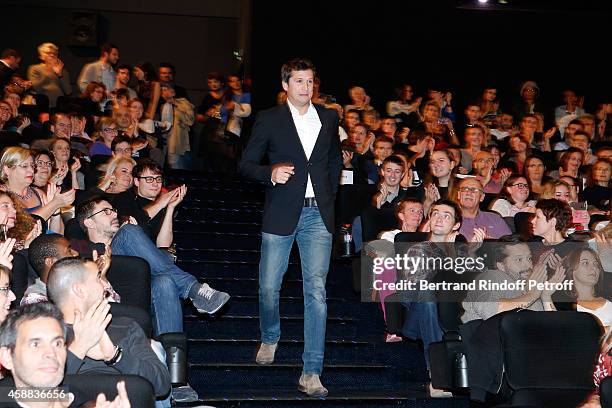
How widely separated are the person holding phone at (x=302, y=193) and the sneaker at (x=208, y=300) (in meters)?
0.34

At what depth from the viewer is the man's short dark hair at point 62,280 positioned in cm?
377

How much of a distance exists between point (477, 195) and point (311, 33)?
15.5 feet

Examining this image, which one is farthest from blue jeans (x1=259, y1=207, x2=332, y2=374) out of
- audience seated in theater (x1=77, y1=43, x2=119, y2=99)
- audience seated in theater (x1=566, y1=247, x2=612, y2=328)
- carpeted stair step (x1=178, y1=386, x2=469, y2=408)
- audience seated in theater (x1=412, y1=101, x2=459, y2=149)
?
audience seated in theater (x1=77, y1=43, x2=119, y2=99)

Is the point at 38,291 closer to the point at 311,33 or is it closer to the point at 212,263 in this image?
the point at 212,263

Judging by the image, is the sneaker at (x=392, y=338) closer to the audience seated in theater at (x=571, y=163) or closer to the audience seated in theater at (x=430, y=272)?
the audience seated in theater at (x=430, y=272)

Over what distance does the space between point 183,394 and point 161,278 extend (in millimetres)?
676

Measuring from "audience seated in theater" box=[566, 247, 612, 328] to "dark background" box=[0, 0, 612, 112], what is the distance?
5.71 metres

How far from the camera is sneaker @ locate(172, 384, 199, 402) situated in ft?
16.2

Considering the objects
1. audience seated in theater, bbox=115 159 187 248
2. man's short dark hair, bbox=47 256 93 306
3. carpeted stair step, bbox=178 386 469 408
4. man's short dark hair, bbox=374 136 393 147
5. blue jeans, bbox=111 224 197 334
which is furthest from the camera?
man's short dark hair, bbox=374 136 393 147

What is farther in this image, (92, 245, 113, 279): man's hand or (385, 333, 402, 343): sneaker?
(385, 333, 402, 343): sneaker

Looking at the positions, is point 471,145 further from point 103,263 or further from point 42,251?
point 42,251

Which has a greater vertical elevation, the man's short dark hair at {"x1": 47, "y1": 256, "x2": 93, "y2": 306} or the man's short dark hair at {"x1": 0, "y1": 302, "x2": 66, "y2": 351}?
the man's short dark hair at {"x1": 47, "y1": 256, "x2": 93, "y2": 306}

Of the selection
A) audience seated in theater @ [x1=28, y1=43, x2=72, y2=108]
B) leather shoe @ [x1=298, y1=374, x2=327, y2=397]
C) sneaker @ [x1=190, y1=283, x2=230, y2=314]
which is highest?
audience seated in theater @ [x1=28, y1=43, x2=72, y2=108]

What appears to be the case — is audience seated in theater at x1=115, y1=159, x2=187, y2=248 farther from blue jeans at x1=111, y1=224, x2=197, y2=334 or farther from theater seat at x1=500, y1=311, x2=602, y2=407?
theater seat at x1=500, y1=311, x2=602, y2=407
